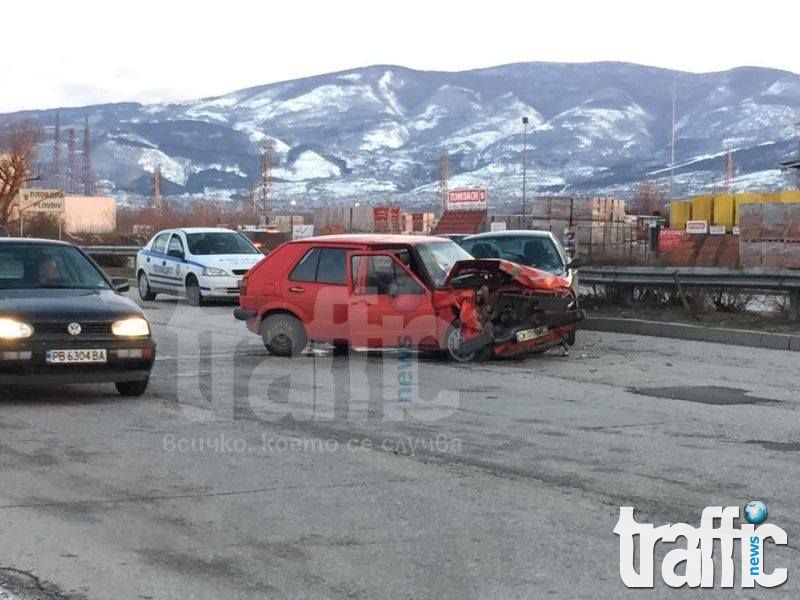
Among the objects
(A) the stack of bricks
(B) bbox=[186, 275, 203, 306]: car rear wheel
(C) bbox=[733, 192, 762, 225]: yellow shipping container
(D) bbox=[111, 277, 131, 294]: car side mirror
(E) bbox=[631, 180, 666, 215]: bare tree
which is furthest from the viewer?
(E) bbox=[631, 180, 666, 215]: bare tree

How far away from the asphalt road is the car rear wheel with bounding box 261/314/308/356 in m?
1.08

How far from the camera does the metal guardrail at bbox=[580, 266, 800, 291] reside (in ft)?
57.5

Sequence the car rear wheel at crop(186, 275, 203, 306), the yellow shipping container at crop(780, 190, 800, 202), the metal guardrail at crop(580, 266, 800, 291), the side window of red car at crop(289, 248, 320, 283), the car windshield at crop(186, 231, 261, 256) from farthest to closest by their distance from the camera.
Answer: the yellow shipping container at crop(780, 190, 800, 202)
the car windshield at crop(186, 231, 261, 256)
the car rear wheel at crop(186, 275, 203, 306)
the metal guardrail at crop(580, 266, 800, 291)
the side window of red car at crop(289, 248, 320, 283)

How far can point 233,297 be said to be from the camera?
78.0ft

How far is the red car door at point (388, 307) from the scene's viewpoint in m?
13.9

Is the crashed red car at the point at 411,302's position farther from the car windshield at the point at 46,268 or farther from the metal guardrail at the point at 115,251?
the metal guardrail at the point at 115,251

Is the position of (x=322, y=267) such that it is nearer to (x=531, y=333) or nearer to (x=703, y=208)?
(x=531, y=333)

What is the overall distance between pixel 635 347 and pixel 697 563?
34.2 feet

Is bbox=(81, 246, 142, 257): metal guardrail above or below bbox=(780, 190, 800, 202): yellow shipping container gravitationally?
below

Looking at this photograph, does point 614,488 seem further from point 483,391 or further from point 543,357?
point 543,357

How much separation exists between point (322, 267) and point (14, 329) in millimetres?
4924

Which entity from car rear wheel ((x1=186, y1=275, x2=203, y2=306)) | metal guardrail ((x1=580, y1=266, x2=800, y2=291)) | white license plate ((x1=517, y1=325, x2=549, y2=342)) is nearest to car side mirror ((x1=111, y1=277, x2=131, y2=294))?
white license plate ((x1=517, y1=325, x2=549, y2=342))

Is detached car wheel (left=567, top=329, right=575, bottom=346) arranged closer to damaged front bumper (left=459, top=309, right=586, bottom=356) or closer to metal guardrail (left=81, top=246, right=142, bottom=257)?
damaged front bumper (left=459, top=309, right=586, bottom=356)
